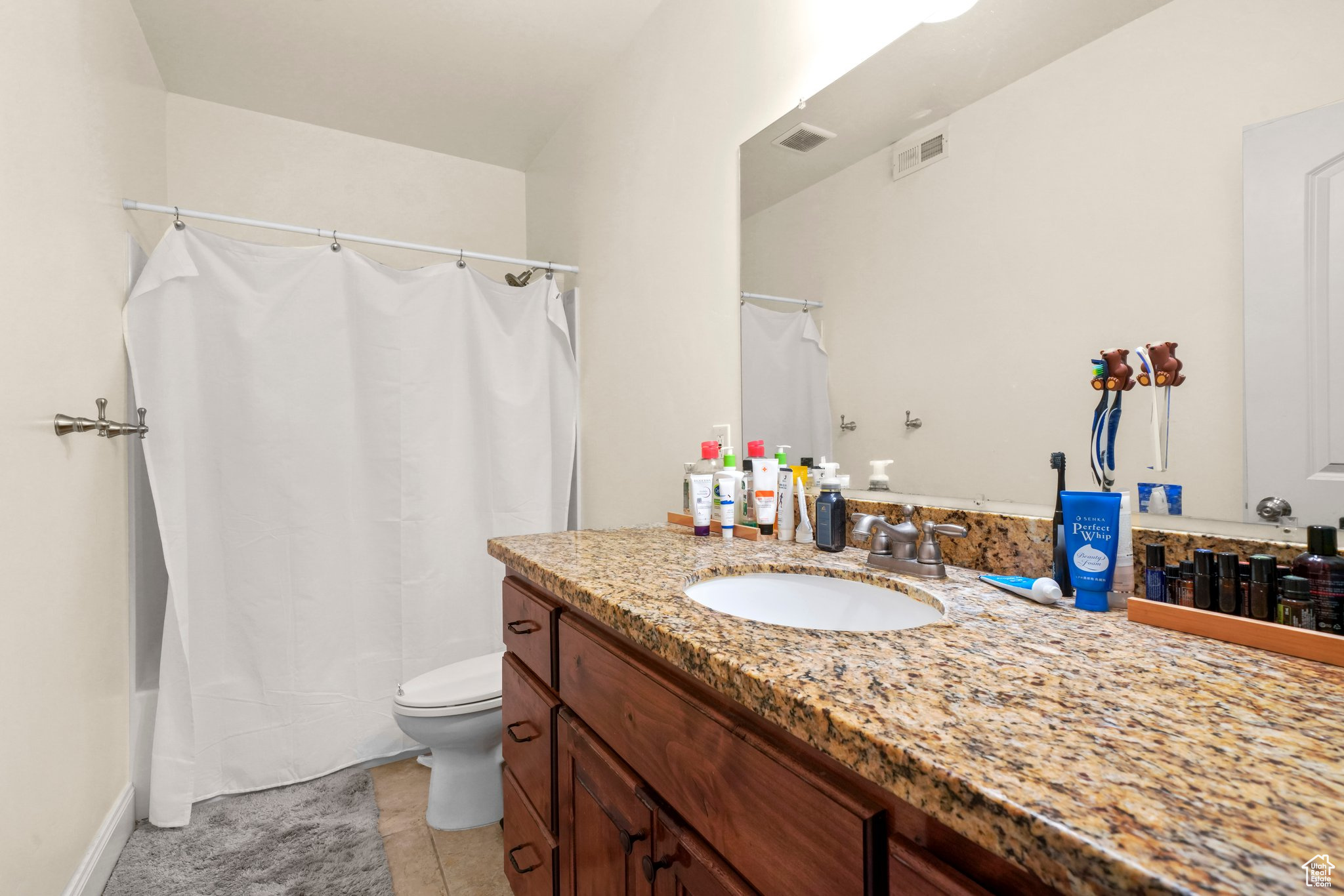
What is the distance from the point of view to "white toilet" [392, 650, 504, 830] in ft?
5.39

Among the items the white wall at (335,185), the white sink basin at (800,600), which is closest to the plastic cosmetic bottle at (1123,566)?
the white sink basin at (800,600)

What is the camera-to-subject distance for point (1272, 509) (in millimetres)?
726

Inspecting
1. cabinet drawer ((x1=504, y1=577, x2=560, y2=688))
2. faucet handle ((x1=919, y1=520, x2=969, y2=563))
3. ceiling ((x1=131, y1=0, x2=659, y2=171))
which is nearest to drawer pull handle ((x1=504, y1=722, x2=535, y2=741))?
cabinet drawer ((x1=504, y1=577, x2=560, y2=688))

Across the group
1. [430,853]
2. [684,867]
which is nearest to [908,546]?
[684,867]

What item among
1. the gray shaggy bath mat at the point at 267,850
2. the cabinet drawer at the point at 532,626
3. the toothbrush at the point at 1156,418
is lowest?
the gray shaggy bath mat at the point at 267,850

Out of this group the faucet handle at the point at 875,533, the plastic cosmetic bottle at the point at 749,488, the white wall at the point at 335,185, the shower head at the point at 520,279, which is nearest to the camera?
the faucet handle at the point at 875,533

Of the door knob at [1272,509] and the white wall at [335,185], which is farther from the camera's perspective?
the white wall at [335,185]

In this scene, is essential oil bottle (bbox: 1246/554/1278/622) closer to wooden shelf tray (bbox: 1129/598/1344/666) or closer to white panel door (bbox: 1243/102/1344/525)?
wooden shelf tray (bbox: 1129/598/1344/666)

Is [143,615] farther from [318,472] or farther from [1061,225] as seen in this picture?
[1061,225]

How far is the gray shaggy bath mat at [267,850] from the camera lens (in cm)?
148

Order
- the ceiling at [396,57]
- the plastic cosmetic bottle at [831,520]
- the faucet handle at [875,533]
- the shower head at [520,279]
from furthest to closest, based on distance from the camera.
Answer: the shower head at [520,279] → the ceiling at [396,57] → the plastic cosmetic bottle at [831,520] → the faucet handle at [875,533]

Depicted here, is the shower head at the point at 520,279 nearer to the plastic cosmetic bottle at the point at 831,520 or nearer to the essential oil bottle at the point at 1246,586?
the plastic cosmetic bottle at the point at 831,520

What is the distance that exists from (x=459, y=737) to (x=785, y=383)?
1286mm

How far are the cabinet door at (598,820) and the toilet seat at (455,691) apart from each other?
70cm
